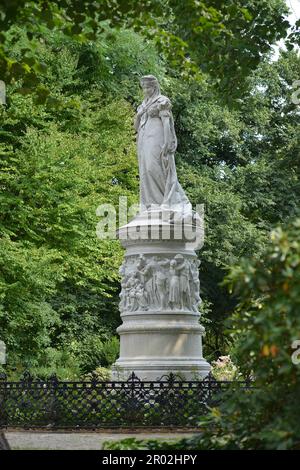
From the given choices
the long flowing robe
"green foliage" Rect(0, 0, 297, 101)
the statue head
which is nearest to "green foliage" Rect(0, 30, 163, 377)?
the long flowing robe

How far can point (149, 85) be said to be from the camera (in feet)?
56.1

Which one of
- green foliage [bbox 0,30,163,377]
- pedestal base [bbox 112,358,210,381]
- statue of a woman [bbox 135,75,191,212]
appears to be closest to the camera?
pedestal base [bbox 112,358,210,381]

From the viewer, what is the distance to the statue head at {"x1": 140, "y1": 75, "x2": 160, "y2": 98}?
1702 centimetres

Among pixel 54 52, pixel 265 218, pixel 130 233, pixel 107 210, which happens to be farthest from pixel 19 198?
pixel 265 218

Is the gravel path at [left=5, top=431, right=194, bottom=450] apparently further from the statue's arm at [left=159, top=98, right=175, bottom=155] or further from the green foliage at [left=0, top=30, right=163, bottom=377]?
the green foliage at [left=0, top=30, right=163, bottom=377]

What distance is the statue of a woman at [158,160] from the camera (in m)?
16.6

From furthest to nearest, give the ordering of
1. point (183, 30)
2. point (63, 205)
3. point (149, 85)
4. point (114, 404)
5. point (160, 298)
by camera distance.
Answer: point (63, 205), point (149, 85), point (160, 298), point (114, 404), point (183, 30)

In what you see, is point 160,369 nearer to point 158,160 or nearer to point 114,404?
point 114,404

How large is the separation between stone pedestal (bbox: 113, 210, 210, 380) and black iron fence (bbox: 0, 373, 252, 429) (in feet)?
2.99

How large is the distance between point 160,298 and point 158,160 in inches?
93.7

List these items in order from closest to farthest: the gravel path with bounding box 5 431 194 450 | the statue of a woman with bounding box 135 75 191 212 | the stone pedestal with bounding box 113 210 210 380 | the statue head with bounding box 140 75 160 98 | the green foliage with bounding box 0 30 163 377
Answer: the gravel path with bounding box 5 431 194 450, the stone pedestal with bounding box 113 210 210 380, the statue of a woman with bounding box 135 75 191 212, the statue head with bounding box 140 75 160 98, the green foliage with bounding box 0 30 163 377

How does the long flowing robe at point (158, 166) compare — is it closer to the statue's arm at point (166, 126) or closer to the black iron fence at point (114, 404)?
the statue's arm at point (166, 126)

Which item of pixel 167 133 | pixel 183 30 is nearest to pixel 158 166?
pixel 167 133

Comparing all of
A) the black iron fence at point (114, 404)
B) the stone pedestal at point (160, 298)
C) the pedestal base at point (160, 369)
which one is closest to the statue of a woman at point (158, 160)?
the stone pedestal at point (160, 298)
